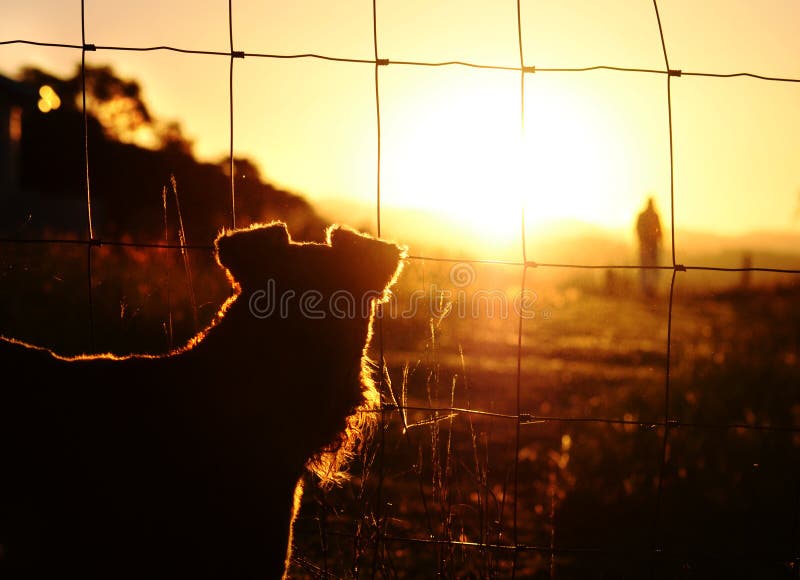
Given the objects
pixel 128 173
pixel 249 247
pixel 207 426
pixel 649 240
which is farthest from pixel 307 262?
pixel 128 173

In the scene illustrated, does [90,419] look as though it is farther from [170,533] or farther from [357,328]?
[357,328]

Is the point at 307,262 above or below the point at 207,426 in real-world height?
above

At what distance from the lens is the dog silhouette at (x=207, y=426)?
7.07ft

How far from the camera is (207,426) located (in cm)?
232

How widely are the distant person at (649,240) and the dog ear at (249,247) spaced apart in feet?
6.17

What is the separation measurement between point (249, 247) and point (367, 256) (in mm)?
367

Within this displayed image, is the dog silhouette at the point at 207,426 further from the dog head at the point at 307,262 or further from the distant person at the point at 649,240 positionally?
the distant person at the point at 649,240

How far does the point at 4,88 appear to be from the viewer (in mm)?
24922

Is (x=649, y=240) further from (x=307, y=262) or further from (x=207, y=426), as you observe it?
(x=207, y=426)

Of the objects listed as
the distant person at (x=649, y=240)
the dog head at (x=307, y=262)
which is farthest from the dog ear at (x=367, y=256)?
the distant person at (x=649, y=240)

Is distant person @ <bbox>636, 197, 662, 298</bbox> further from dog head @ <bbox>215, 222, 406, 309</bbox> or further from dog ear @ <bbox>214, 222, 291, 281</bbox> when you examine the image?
dog ear @ <bbox>214, 222, 291, 281</bbox>

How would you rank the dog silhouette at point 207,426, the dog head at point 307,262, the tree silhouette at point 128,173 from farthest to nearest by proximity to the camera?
the tree silhouette at point 128,173
the dog head at point 307,262
the dog silhouette at point 207,426

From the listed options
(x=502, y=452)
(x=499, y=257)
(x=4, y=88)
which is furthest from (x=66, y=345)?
(x=4, y=88)

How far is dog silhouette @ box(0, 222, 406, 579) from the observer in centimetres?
216
